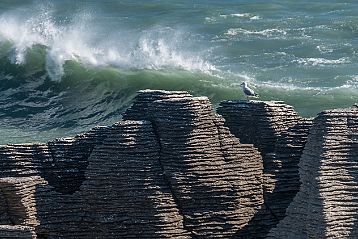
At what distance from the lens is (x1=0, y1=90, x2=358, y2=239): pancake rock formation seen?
438 inches

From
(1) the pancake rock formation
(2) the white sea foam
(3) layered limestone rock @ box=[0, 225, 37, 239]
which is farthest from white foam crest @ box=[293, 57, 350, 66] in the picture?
(3) layered limestone rock @ box=[0, 225, 37, 239]

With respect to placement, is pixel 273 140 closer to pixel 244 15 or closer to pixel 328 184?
pixel 328 184

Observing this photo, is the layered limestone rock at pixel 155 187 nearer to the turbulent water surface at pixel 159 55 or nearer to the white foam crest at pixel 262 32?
the turbulent water surface at pixel 159 55

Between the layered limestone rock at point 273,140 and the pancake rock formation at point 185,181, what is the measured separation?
0.04 feet

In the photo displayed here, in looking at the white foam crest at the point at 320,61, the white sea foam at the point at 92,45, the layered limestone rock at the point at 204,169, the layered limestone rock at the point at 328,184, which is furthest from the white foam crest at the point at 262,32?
the layered limestone rock at the point at 328,184

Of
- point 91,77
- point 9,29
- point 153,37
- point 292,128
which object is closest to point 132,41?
point 153,37

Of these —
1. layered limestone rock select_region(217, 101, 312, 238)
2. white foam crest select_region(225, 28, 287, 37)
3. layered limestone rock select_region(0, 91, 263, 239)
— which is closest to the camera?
layered limestone rock select_region(0, 91, 263, 239)

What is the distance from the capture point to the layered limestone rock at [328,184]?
10.9m

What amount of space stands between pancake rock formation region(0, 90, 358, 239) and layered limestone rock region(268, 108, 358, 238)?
0.4 inches

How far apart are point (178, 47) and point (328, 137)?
694 inches

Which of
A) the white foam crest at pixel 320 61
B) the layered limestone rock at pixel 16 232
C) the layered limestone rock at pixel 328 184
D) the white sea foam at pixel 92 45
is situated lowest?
the white foam crest at pixel 320 61

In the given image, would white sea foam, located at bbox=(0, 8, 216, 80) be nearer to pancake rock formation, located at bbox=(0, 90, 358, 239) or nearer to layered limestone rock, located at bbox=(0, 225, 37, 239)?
pancake rock formation, located at bbox=(0, 90, 358, 239)

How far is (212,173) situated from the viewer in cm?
1142

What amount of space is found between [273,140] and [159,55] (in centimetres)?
1568
